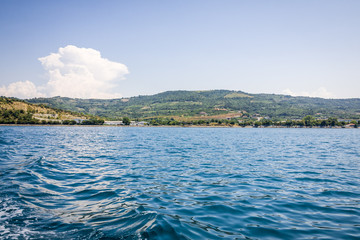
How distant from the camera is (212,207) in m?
9.53

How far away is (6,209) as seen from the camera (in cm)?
856

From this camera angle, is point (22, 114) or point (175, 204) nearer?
point (175, 204)

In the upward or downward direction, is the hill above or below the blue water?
above

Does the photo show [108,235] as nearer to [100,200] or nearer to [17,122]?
[100,200]

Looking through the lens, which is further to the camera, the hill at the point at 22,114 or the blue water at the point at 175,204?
the hill at the point at 22,114

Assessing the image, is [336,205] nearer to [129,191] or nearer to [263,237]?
[263,237]

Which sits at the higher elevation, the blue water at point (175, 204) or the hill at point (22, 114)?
the hill at point (22, 114)

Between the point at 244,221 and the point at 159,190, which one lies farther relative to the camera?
the point at 159,190

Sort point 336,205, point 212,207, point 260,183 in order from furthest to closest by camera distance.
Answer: point 260,183, point 336,205, point 212,207

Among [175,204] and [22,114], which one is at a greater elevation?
[22,114]

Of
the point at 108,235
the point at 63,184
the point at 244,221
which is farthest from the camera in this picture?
the point at 63,184

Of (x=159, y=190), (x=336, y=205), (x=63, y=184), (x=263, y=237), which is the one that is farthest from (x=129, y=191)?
(x=336, y=205)

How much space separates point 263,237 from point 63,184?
11778 millimetres

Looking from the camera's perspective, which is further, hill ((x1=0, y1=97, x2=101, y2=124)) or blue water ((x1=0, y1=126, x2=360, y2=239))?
hill ((x1=0, y1=97, x2=101, y2=124))
